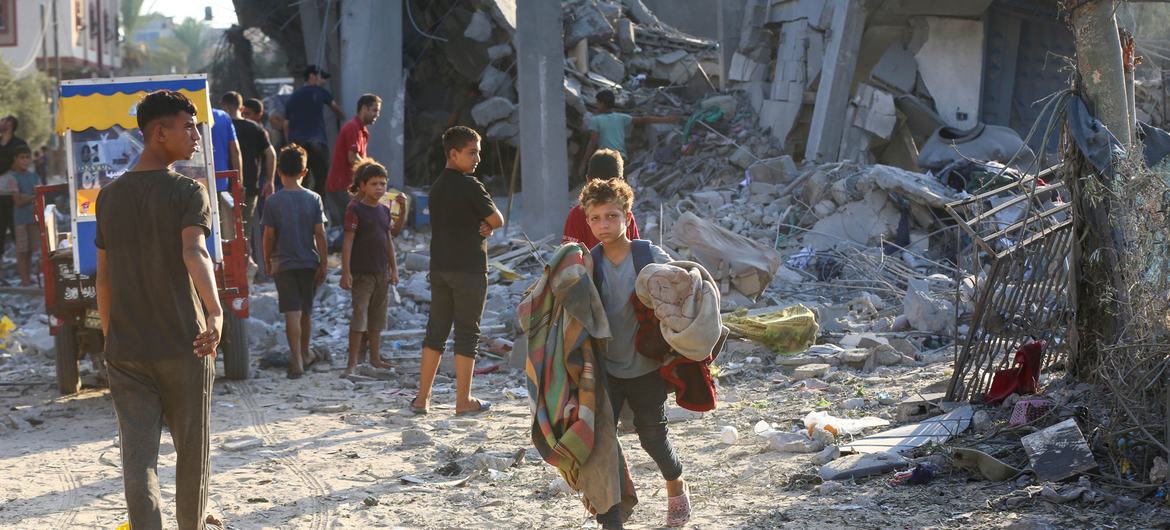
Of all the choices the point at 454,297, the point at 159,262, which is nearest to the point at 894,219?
the point at 454,297

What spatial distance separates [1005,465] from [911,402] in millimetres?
1411

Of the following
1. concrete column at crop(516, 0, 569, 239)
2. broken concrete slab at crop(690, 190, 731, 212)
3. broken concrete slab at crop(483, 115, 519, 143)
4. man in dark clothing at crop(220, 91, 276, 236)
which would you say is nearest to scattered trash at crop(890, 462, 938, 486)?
man in dark clothing at crop(220, 91, 276, 236)

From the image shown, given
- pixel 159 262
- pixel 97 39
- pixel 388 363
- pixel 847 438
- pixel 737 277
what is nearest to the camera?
pixel 159 262

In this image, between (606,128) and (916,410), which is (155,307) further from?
(606,128)

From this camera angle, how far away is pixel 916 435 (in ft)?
20.0

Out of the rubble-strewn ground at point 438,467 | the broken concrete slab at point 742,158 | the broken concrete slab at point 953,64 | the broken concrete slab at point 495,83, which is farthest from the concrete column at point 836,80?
the rubble-strewn ground at point 438,467

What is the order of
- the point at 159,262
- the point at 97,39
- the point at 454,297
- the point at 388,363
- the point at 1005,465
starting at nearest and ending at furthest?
the point at 159,262 < the point at 1005,465 < the point at 454,297 < the point at 388,363 < the point at 97,39

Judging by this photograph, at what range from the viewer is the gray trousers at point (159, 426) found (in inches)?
159

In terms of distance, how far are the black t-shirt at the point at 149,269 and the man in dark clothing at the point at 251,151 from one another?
23.9ft

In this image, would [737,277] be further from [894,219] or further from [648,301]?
[648,301]

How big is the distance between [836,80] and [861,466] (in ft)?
35.2

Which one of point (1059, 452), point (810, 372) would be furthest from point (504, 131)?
point (1059, 452)

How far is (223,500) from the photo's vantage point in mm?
5602

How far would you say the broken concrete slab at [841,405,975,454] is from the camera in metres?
5.95
